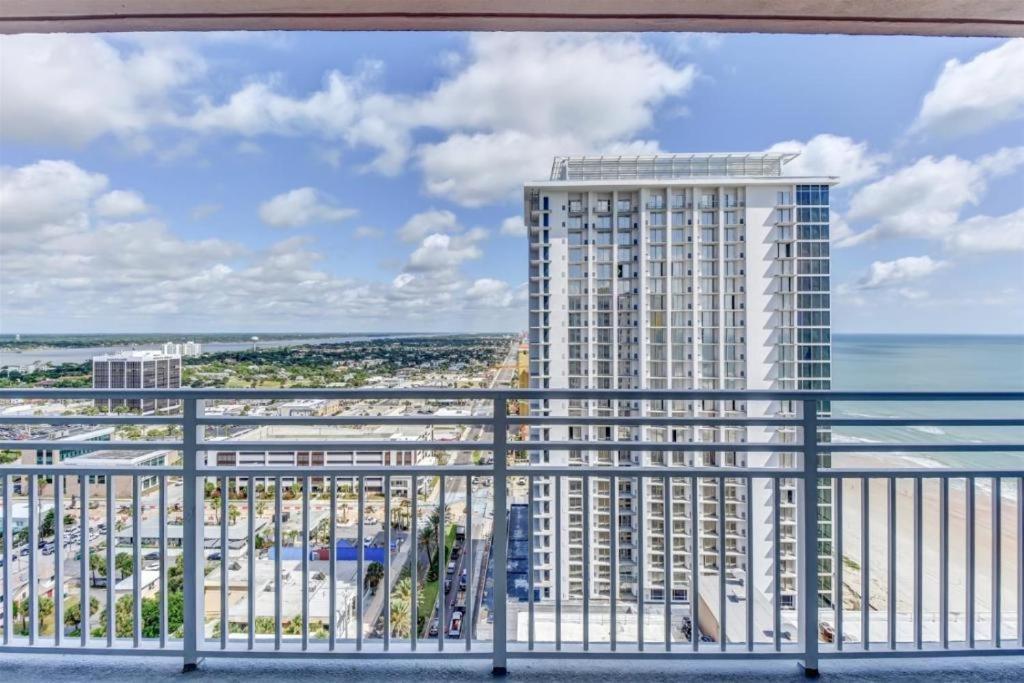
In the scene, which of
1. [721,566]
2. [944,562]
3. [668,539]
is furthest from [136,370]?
[944,562]

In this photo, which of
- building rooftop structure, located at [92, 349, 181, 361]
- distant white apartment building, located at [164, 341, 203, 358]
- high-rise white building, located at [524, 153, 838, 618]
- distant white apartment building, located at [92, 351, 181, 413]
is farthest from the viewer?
high-rise white building, located at [524, 153, 838, 618]

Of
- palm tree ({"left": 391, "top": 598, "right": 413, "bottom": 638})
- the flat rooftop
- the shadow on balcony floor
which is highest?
the flat rooftop

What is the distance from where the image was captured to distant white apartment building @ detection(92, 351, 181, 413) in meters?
2.12

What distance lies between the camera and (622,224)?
443 centimetres

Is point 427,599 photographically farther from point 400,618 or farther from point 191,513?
point 191,513

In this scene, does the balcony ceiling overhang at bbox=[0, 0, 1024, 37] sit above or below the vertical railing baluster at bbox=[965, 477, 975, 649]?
above

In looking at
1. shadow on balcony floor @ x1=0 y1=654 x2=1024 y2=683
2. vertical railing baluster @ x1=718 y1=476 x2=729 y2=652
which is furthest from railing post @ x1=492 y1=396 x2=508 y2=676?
vertical railing baluster @ x1=718 y1=476 x2=729 y2=652

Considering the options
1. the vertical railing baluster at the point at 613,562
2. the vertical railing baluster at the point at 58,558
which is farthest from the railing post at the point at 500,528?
the vertical railing baluster at the point at 58,558

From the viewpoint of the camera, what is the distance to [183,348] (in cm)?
270

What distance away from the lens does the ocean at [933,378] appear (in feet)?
5.80

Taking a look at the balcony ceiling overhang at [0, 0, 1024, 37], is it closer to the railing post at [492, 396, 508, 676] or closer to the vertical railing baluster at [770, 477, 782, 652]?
the railing post at [492, 396, 508, 676]

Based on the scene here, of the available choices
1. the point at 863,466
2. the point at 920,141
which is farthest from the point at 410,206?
the point at 920,141

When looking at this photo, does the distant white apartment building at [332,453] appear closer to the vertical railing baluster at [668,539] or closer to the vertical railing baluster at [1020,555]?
the vertical railing baluster at [668,539]

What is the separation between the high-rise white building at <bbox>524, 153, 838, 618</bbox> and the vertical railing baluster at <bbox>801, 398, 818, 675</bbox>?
130 cm
